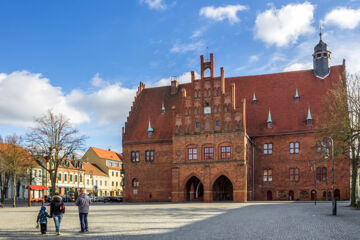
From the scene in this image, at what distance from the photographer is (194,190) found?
53844mm

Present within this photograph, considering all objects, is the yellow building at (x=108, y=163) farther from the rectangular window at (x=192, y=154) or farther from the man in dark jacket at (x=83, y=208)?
the man in dark jacket at (x=83, y=208)

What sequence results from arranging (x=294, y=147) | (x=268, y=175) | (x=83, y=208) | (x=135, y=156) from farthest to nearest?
1. (x=135, y=156)
2. (x=268, y=175)
3. (x=294, y=147)
4. (x=83, y=208)

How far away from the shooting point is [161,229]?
16766 millimetres

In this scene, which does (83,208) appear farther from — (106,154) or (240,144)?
(106,154)

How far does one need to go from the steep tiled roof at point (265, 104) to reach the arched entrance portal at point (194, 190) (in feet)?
24.4

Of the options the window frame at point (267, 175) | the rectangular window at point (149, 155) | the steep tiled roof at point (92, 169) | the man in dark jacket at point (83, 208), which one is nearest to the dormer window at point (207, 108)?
the window frame at point (267, 175)

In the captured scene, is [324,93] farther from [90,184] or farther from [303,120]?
[90,184]

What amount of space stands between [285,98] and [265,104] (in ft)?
9.32

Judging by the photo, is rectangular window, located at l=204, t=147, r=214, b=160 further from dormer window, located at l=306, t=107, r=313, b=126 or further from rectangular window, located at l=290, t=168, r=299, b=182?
dormer window, located at l=306, t=107, r=313, b=126

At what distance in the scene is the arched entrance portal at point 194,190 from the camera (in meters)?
51.6

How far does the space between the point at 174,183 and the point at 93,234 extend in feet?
114

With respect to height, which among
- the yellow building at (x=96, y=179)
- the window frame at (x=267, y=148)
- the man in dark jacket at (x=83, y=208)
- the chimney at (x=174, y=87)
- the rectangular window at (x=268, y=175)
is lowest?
the yellow building at (x=96, y=179)

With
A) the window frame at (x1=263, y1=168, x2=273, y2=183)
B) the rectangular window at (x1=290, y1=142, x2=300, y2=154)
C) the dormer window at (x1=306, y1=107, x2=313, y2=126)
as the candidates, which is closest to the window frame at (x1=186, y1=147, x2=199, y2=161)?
the window frame at (x1=263, y1=168, x2=273, y2=183)

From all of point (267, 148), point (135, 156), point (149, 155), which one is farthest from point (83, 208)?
point (135, 156)
